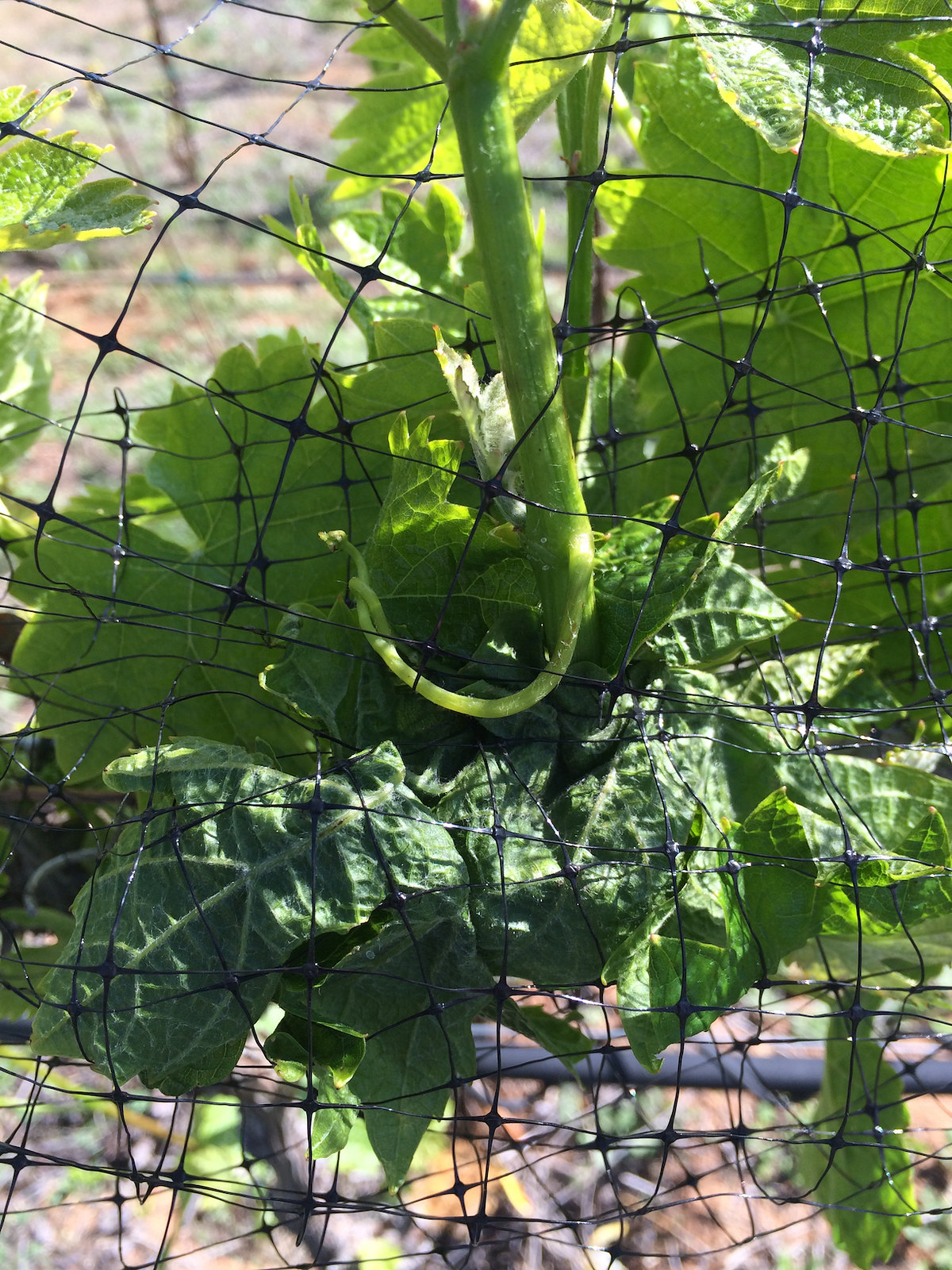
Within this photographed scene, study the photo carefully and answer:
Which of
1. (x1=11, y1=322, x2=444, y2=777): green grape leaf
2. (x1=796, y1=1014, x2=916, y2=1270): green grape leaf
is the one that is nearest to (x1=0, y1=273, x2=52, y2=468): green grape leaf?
(x1=11, y1=322, x2=444, y2=777): green grape leaf

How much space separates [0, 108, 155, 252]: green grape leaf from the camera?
14.6 inches

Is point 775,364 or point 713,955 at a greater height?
point 775,364

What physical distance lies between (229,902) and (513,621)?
0.15m

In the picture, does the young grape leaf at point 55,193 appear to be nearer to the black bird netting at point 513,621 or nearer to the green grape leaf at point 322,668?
the black bird netting at point 513,621

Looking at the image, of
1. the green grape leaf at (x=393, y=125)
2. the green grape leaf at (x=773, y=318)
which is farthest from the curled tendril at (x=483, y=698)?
the green grape leaf at (x=393, y=125)

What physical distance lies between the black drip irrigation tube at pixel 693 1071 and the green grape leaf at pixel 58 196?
356 mm

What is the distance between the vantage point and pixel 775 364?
1.70 ft

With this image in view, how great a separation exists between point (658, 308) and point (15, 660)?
368mm

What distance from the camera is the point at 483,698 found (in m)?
0.38

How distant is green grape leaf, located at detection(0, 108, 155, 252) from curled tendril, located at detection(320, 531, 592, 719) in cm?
14

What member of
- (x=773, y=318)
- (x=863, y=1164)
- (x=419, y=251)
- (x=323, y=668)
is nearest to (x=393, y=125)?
(x=419, y=251)

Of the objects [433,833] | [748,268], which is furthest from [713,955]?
[748,268]

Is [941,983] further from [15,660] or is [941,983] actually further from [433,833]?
[15,660]

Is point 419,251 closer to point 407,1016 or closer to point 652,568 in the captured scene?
point 652,568
